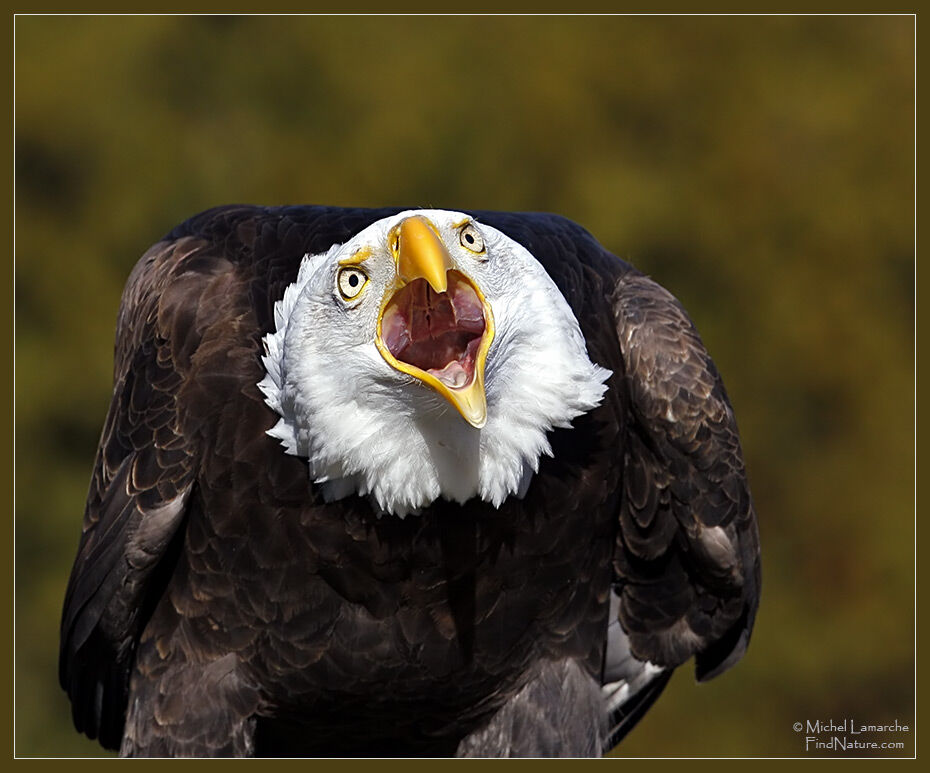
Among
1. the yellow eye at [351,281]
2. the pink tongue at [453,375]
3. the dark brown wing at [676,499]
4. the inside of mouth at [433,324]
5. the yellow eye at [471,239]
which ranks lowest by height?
the dark brown wing at [676,499]

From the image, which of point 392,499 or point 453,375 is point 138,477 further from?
point 453,375

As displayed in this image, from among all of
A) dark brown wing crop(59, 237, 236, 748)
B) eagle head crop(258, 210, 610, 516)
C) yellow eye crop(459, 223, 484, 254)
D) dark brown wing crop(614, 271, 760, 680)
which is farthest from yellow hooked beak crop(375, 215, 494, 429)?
dark brown wing crop(614, 271, 760, 680)

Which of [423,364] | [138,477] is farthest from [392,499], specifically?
[138,477]

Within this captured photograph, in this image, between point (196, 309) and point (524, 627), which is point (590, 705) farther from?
point (196, 309)

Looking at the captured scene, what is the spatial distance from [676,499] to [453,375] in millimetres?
1304

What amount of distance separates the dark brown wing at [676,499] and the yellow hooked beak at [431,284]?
3.36 ft

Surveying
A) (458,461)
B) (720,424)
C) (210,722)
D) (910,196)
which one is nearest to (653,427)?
(720,424)

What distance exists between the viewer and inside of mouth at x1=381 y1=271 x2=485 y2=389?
3.13m

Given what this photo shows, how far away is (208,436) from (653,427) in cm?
132

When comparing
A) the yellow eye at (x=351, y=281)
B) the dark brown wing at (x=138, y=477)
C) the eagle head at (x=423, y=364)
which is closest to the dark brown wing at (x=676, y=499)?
the eagle head at (x=423, y=364)

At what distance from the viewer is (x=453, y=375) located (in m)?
3.00

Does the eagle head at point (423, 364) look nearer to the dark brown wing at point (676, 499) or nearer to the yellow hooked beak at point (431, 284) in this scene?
the yellow hooked beak at point (431, 284)

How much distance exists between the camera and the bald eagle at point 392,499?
3184 millimetres

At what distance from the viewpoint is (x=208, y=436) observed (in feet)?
11.8
